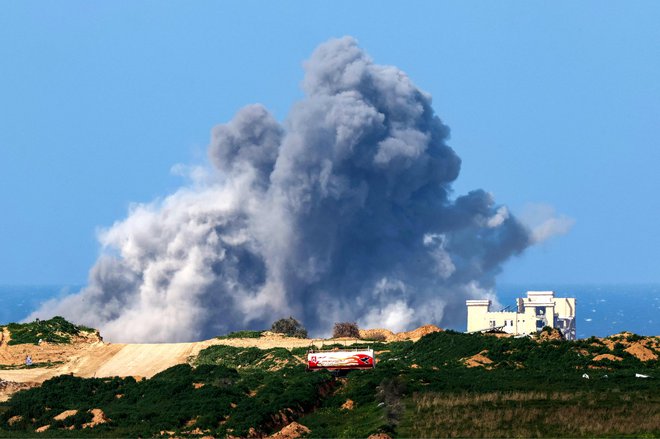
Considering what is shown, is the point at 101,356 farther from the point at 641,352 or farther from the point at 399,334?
the point at 641,352

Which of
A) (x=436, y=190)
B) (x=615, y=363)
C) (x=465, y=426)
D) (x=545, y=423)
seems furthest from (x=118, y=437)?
(x=436, y=190)

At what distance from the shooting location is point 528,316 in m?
130

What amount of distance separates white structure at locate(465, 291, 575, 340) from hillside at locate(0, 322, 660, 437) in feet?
158

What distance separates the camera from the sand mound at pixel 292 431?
50.2 m

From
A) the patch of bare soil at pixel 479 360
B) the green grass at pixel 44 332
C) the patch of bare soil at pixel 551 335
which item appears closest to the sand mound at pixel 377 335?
the patch of bare soil at pixel 551 335

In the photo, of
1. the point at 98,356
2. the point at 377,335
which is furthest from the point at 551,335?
the point at 98,356

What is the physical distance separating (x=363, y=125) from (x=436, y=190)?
52.6 feet

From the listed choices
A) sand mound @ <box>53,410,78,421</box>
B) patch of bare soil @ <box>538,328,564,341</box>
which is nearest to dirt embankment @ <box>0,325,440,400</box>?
patch of bare soil @ <box>538,328,564,341</box>

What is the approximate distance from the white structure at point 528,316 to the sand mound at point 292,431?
255 feet

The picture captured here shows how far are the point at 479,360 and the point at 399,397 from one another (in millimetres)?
18009

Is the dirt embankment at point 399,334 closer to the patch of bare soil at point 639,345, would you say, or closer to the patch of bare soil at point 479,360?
the patch of bare soil at point 479,360

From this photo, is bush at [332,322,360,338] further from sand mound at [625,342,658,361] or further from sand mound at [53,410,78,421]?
sand mound at [53,410,78,421]

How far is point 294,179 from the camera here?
136250 millimetres

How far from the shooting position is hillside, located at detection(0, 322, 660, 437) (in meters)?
50.5
